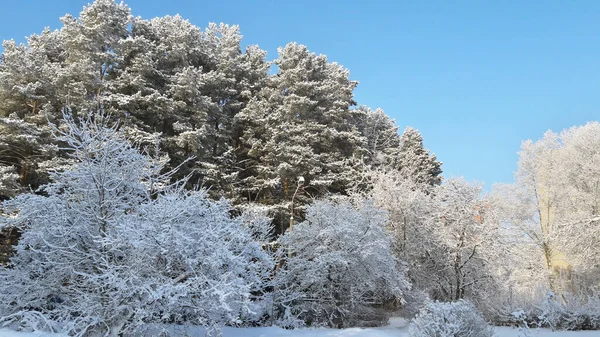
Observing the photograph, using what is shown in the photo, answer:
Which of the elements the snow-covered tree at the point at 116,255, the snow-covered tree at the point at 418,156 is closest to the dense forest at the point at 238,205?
the snow-covered tree at the point at 116,255

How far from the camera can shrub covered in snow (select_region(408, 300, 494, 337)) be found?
730 centimetres

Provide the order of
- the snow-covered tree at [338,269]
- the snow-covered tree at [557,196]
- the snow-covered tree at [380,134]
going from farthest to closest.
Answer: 1. the snow-covered tree at [380,134]
2. the snow-covered tree at [557,196]
3. the snow-covered tree at [338,269]

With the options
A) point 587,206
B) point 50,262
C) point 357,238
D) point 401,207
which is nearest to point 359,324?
point 357,238

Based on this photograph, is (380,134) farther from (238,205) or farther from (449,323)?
(449,323)

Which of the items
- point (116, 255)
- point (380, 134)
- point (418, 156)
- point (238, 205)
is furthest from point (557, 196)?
point (116, 255)

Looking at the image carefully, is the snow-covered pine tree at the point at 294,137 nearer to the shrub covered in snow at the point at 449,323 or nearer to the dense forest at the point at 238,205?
the dense forest at the point at 238,205

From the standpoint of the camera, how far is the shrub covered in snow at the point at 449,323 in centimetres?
730

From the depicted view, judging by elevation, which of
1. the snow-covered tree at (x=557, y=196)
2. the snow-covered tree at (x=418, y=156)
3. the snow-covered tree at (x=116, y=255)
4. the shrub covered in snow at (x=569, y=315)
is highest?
the snow-covered tree at (x=418, y=156)

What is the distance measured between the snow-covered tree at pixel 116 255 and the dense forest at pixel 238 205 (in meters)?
0.05

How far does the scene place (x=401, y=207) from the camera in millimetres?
16562

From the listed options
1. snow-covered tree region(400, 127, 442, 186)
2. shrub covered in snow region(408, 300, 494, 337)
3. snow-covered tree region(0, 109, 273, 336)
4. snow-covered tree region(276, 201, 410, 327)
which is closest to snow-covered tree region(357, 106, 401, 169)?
snow-covered tree region(400, 127, 442, 186)

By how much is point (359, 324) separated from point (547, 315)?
19.7 feet

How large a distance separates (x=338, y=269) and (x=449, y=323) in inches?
235

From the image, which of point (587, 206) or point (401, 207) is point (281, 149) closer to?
point (401, 207)
